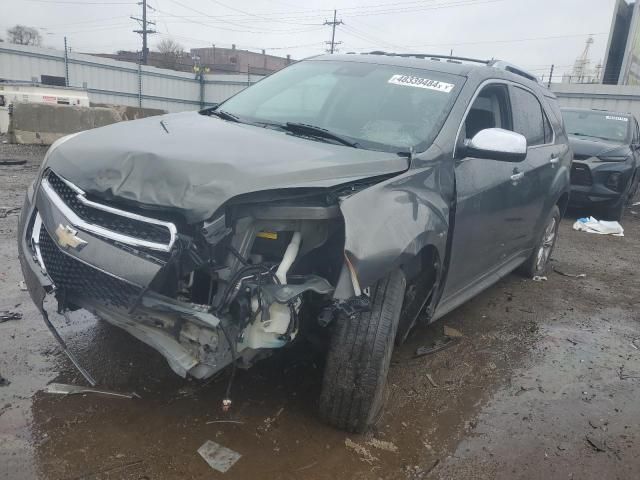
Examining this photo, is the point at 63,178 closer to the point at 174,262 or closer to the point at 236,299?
the point at 174,262

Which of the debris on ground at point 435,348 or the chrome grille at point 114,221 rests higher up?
the chrome grille at point 114,221

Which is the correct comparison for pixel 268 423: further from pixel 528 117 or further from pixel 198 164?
pixel 528 117

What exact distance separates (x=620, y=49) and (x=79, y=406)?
2564cm

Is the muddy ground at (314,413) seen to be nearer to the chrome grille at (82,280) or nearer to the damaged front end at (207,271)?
the damaged front end at (207,271)

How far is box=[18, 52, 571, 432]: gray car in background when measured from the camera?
206cm

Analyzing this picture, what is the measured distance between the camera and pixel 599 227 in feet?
26.5

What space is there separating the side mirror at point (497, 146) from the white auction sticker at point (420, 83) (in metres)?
0.43

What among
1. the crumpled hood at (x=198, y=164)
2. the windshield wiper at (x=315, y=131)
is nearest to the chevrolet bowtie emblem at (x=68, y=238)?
the crumpled hood at (x=198, y=164)

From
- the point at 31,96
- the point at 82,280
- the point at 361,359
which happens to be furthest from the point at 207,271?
the point at 31,96

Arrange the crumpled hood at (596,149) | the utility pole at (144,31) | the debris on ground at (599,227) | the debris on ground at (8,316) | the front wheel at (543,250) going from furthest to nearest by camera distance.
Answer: the utility pole at (144,31) → the crumpled hood at (596,149) → the debris on ground at (599,227) → the front wheel at (543,250) → the debris on ground at (8,316)

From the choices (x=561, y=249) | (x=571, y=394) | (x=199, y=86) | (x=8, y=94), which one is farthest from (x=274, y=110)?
(x=199, y=86)

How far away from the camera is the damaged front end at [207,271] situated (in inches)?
80.0

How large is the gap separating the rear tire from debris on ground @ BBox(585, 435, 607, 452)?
1119 millimetres

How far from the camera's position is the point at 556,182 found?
466 cm
